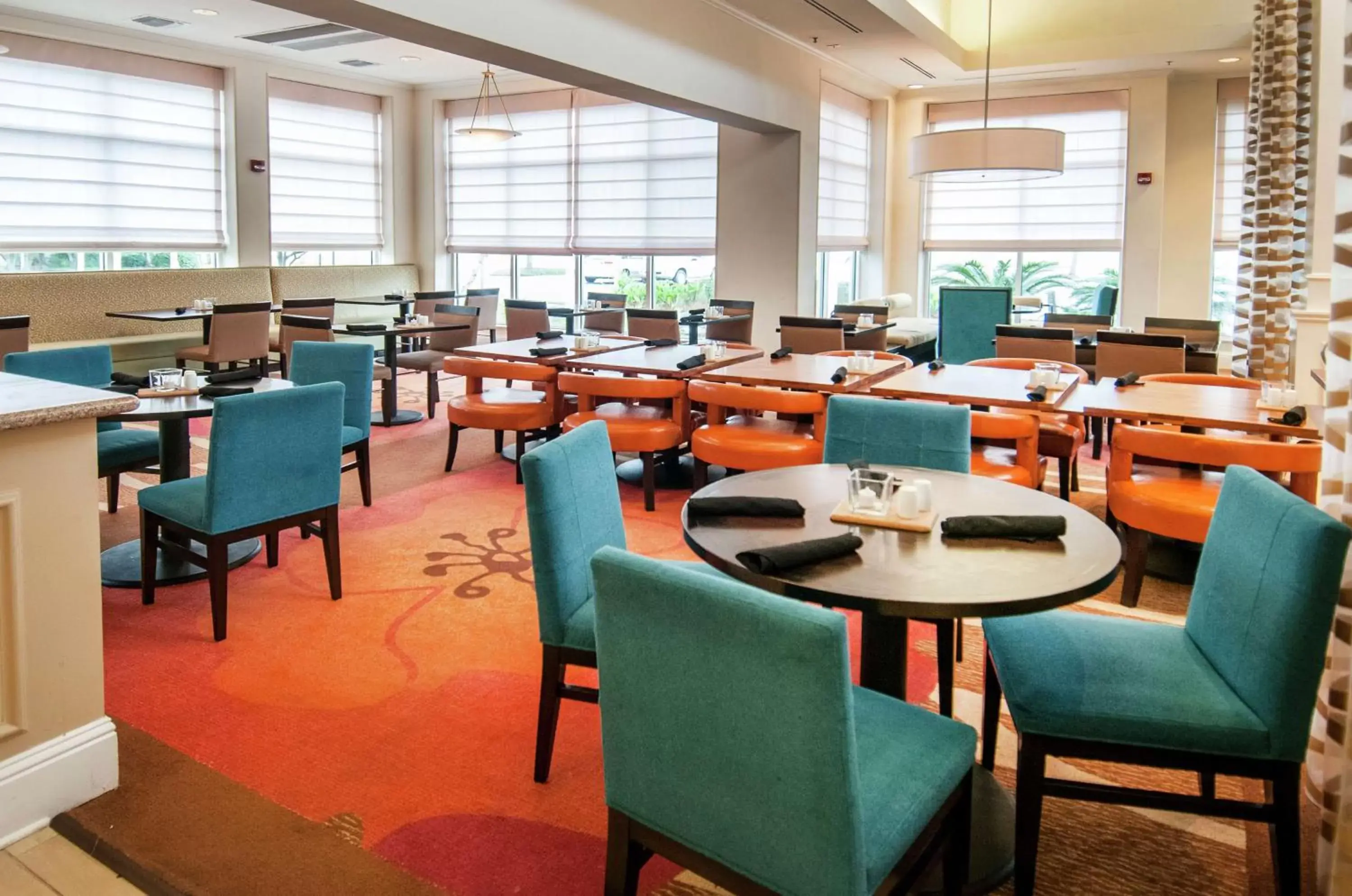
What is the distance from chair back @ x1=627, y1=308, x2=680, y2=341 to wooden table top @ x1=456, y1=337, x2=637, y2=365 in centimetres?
55

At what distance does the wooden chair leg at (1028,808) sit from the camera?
6.64 ft

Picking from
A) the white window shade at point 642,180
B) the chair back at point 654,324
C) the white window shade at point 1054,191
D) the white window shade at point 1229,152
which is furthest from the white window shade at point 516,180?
the white window shade at point 1229,152

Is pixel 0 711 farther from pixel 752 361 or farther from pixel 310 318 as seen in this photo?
pixel 310 318

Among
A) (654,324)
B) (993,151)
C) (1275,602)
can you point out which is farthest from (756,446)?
(1275,602)

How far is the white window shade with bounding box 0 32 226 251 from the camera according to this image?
850 centimetres

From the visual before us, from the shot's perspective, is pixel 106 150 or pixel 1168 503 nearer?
pixel 1168 503

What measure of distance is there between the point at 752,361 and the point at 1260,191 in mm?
3104

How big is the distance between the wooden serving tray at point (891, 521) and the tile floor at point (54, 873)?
5.78 feet

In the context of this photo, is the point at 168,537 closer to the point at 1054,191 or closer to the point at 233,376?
the point at 233,376

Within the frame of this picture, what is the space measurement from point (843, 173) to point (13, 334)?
741cm

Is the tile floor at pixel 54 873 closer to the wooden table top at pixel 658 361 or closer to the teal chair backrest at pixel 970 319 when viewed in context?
the wooden table top at pixel 658 361

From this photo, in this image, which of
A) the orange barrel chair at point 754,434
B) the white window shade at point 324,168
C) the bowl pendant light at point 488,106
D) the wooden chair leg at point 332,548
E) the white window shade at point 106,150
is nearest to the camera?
the wooden chair leg at point 332,548

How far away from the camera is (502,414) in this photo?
5.75 m

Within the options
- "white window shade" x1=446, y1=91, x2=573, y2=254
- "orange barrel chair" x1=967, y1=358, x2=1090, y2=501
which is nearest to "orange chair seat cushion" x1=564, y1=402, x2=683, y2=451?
"orange barrel chair" x1=967, y1=358, x2=1090, y2=501
